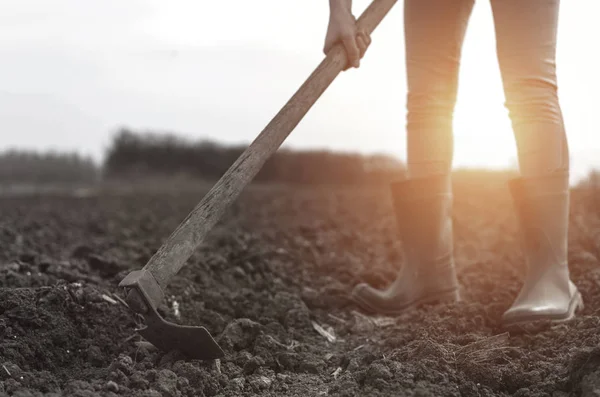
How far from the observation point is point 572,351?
2189mm

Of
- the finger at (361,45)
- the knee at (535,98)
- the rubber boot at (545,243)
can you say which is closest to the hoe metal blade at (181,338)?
the rubber boot at (545,243)

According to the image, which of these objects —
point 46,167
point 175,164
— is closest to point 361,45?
point 175,164

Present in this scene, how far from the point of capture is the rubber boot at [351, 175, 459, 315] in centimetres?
302

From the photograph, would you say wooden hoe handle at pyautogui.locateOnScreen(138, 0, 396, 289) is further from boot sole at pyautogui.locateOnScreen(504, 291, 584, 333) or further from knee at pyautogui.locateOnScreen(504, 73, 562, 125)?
boot sole at pyautogui.locateOnScreen(504, 291, 584, 333)

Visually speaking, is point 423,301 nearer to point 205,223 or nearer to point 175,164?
point 205,223

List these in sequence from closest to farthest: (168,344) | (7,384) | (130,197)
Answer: (7,384) < (168,344) < (130,197)

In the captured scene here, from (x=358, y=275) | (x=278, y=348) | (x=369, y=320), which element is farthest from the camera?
(x=358, y=275)

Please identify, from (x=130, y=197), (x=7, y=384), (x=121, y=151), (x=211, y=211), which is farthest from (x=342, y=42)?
(x=121, y=151)

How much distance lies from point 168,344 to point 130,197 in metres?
6.44

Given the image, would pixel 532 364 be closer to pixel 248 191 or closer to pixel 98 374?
pixel 98 374

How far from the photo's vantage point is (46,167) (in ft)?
45.3

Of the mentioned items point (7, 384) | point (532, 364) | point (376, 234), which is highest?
point (376, 234)

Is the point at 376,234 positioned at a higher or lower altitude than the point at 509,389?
higher

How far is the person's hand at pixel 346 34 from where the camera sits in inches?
107
